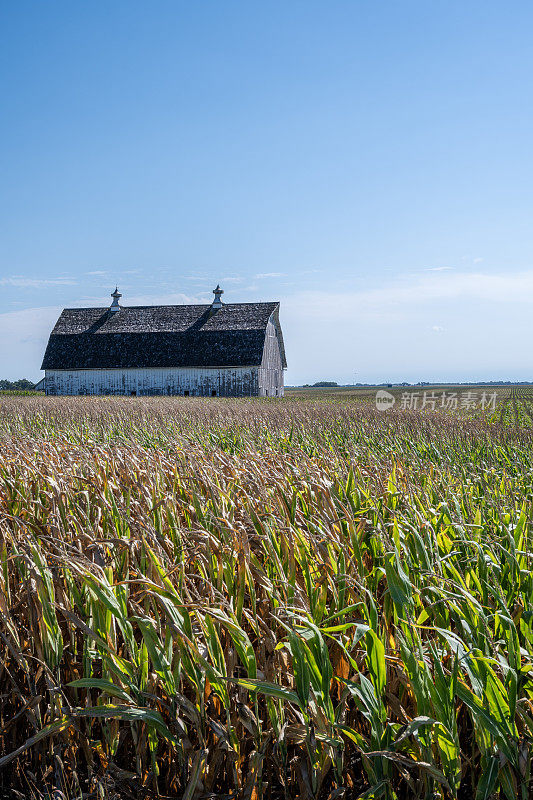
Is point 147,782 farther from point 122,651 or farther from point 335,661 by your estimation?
point 335,661

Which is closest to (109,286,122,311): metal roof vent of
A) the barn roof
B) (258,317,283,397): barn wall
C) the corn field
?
the barn roof

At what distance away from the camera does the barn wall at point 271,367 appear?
39.9 meters

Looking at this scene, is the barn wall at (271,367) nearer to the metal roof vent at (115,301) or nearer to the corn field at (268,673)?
the metal roof vent at (115,301)

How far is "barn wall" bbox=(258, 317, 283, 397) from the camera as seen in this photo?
39.9 m

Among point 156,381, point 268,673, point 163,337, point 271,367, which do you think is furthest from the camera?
point 271,367

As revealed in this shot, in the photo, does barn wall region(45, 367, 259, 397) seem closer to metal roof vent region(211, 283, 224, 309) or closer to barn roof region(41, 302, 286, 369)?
barn roof region(41, 302, 286, 369)

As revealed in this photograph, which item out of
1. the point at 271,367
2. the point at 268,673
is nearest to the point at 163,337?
the point at 271,367

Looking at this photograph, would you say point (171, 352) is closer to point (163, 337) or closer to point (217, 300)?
point (163, 337)

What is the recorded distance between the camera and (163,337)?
41594mm

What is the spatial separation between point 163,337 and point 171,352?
1.69m

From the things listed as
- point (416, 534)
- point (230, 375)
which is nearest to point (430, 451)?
point (416, 534)

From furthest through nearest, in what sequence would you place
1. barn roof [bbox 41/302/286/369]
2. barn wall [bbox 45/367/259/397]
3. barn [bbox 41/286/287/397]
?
1. barn roof [bbox 41/302/286/369]
2. barn [bbox 41/286/287/397]
3. barn wall [bbox 45/367/259/397]

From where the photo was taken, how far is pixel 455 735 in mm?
1613

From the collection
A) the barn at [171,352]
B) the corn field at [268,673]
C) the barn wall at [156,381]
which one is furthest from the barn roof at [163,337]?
the corn field at [268,673]
